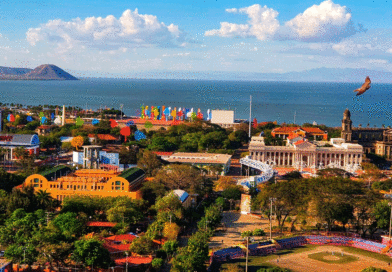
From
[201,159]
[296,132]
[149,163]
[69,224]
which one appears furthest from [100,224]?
[296,132]

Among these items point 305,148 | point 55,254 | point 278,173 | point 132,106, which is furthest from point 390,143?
point 132,106

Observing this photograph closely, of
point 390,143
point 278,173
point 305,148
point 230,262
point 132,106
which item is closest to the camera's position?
point 230,262

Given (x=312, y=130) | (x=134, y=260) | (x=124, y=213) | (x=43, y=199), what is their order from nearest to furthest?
(x=134, y=260) → (x=124, y=213) → (x=43, y=199) → (x=312, y=130)

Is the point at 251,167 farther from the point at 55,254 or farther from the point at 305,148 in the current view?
the point at 55,254

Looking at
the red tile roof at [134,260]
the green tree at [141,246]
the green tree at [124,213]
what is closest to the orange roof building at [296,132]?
the green tree at [124,213]

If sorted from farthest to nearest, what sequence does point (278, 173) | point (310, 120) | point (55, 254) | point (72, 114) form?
point (310, 120)
point (72, 114)
point (278, 173)
point (55, 254)

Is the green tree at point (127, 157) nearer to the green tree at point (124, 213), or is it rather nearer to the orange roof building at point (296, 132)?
the green tree at point (124, 213)

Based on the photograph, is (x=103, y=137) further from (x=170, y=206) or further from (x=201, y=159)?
(x=170, y=206)
